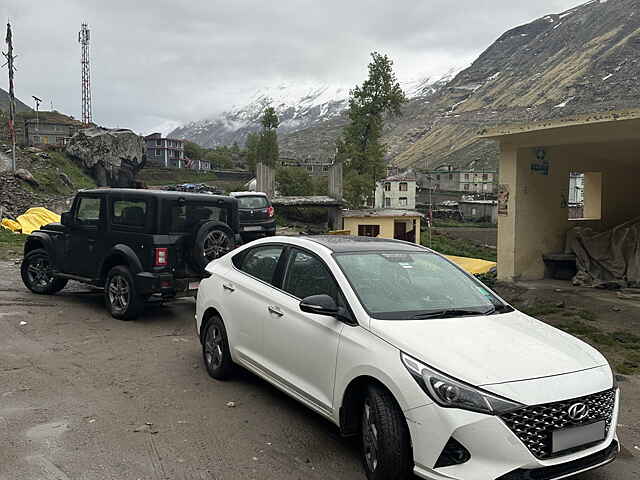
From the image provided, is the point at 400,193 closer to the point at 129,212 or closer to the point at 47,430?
the point at 129,212

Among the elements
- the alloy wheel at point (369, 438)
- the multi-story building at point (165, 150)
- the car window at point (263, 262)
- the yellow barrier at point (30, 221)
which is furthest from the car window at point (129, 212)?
the multi-story building at point (165, 150)

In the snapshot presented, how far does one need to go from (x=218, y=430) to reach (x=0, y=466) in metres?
1.52

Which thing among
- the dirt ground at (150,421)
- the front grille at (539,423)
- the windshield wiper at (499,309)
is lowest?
the dirt ground at (150,421)

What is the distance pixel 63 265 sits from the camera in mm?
9531

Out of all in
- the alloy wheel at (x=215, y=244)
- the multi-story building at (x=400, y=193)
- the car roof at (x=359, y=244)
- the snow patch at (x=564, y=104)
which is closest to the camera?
the car roof at (x=359, y=244)

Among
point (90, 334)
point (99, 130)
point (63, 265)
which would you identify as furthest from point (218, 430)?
point (99, 130)

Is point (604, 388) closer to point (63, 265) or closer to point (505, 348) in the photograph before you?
point (505, 348)

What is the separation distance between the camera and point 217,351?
18.8 ft

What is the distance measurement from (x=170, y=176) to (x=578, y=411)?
8211 centimetres

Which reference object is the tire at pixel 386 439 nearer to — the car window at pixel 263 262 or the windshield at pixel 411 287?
the windshield at pixel 411 287

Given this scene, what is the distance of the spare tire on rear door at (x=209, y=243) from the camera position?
26.7 feet

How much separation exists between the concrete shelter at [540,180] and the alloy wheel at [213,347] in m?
7.09

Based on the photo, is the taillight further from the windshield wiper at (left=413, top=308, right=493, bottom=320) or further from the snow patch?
the snow patch

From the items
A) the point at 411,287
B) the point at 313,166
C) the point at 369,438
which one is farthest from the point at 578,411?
the point at 313,166
